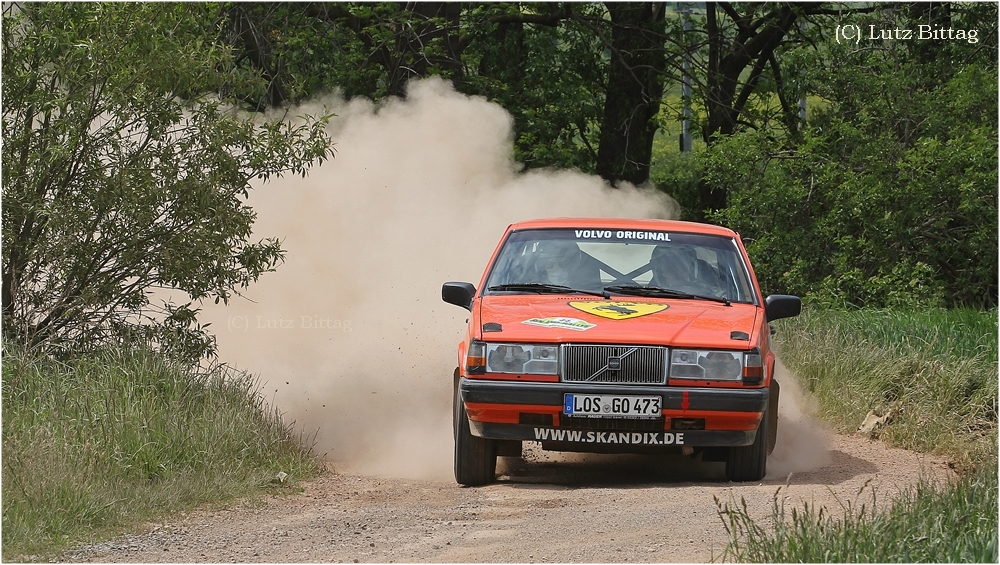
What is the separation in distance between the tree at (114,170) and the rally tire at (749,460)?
13.7 ft

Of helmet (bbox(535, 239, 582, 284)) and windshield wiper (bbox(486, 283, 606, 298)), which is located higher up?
helmet (bbox(535, 239, 582, 284))

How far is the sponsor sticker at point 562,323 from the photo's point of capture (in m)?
7.08

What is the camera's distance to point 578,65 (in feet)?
74.3

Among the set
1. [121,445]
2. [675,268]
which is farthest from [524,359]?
[121,445]

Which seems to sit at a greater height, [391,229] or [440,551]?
[391,229]

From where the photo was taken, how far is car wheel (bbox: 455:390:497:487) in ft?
24.2

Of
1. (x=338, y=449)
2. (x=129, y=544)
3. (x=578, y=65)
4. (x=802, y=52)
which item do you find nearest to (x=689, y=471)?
(x=338, y=449)

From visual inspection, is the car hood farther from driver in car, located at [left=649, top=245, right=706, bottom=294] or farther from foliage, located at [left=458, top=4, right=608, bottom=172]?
foliage, located at [left=458, top=4, right=608, bottom=172]

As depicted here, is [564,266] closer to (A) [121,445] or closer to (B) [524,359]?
(B) [524,359]

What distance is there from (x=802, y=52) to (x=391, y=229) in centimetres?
753

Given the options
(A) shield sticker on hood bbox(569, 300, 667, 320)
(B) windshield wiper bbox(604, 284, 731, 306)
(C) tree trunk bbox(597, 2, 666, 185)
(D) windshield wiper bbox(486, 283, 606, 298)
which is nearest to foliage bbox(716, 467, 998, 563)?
(A) shield sticker on hood bbox(569, 300, 667, 320)

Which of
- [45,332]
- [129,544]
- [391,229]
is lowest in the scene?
[129,544]

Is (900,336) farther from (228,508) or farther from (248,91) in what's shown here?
(228,508)

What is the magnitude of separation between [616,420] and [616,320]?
24.7 inches
